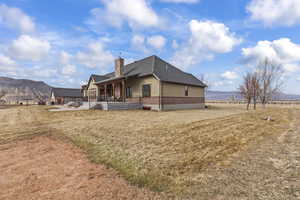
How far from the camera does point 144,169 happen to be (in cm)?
342

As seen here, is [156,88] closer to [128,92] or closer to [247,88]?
[128,92]

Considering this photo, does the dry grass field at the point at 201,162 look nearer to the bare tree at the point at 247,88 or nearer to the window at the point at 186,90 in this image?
the window at the point at 186,90

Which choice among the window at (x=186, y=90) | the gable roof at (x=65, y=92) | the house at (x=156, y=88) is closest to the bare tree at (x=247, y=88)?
the house at (x=156, y=88)

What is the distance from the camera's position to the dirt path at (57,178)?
2.59 metres

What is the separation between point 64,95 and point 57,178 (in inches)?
1910

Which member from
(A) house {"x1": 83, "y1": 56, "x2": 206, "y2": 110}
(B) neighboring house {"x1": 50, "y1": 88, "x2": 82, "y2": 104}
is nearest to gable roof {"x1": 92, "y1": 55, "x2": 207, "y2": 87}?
(A) house {"x1": 83, "y1": 56, "x2": 206, "y2": 110}

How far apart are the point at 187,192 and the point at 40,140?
565 centimetres

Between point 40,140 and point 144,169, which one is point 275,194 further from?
point 40,140

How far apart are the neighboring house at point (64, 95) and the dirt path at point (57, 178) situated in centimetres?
4183

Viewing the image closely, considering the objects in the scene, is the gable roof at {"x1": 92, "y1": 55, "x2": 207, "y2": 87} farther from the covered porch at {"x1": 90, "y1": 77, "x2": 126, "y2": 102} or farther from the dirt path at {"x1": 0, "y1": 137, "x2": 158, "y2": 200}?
the dirt path at {"x1": 0, "y1": 137, "x2": 158, "y2": 200}

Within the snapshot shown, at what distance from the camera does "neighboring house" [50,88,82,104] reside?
4362cm

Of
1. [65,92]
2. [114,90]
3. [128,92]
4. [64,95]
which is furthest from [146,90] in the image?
→ [65,92]

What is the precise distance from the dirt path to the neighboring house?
4183 cm

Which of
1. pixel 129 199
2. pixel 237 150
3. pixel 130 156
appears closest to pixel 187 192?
pixel 129 199
